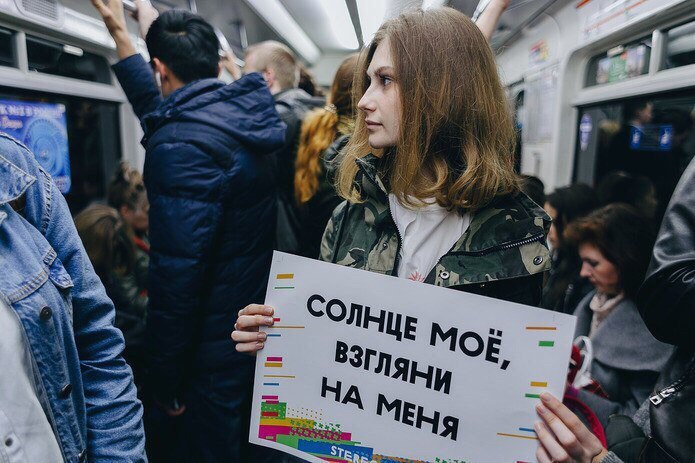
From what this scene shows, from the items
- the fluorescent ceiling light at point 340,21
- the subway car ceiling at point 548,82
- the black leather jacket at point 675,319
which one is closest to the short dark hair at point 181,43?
the subway car ceiling at point 548,82

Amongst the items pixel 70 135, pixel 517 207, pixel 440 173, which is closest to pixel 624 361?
pixel 517 207

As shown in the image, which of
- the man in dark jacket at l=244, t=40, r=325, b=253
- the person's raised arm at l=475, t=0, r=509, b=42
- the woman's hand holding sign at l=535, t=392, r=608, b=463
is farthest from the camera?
the man in dark jacket at l=244, t=40, r=325, b=253

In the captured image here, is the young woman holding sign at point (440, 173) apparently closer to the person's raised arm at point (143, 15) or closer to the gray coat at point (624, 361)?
the gray coat at point (624, 361)

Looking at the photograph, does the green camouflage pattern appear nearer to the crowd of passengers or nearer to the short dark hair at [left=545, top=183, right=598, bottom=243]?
the crowd of passengers

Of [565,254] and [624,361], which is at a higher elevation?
[565,254]

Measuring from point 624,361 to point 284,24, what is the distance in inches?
234

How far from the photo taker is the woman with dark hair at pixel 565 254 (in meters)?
2.71

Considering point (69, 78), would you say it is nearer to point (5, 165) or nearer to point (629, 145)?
point (5, 165)

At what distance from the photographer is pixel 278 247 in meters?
2.29

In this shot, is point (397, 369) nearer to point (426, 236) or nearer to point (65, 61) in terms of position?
point (426, 236)

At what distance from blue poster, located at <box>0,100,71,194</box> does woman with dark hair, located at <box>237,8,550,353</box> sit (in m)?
2.24

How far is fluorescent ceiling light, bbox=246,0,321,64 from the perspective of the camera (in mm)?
5309

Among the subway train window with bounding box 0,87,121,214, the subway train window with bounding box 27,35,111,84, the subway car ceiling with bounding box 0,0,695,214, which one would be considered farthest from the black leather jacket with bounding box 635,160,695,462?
the subway train window with bounding box 27,35,111,84

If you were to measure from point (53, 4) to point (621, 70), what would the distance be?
11.5 ft
